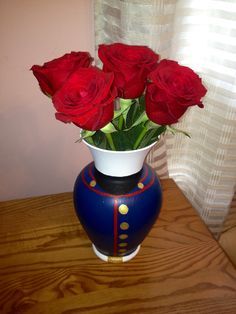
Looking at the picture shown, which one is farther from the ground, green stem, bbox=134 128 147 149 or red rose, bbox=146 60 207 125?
red rose, bbox=146 60 207 125

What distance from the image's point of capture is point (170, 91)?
0.47m

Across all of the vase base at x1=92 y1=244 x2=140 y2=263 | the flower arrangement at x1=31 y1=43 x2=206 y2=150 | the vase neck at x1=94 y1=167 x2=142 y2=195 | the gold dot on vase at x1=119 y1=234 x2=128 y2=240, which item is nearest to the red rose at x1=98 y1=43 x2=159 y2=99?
the flower arrangement at x1=31 y1=43 x2=206 y2=150

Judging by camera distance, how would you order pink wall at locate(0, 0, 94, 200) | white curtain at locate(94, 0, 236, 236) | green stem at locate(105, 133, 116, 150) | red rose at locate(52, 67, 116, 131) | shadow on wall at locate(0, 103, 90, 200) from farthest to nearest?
shadow on wall at locate(0, 103, 90, 200) < pink wall at locate(0, 0, 94, 200) < white curtain at locate(94, 0, 236, 236) < green stem at locate(105, 133, 116, 150) < red rose at locate(52, 67, 116, 131)

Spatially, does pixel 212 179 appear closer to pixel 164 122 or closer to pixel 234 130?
pixel 234 130

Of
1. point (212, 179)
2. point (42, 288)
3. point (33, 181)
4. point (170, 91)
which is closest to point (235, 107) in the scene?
point (212, 179)

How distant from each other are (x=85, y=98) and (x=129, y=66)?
0.36 ft

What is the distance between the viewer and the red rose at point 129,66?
1.69 ft

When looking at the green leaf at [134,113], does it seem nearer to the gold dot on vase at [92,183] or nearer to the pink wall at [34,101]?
the gold dot on vase at [92,183]

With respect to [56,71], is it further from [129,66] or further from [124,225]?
[124,225]

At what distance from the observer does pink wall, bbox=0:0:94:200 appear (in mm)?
824

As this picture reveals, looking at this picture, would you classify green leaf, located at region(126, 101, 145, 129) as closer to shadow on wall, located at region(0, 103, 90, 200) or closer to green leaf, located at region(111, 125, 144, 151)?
green leaf, located at region(111, 125, 144, 151)

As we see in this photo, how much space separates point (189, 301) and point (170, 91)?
1.45ft

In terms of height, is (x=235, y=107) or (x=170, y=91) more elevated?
(x=170, y=91)

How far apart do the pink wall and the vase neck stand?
0.45 meters
